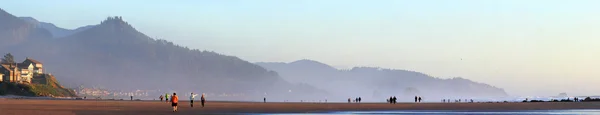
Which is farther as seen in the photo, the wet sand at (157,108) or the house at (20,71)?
the house at (20,71)

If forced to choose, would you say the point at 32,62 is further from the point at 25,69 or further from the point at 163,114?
the point at 163,114

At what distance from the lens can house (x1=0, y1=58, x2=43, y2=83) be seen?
539 ft

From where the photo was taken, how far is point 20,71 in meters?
177

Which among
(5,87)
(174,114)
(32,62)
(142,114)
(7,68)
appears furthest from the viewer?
(32,62)

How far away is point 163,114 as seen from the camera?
4638 cm

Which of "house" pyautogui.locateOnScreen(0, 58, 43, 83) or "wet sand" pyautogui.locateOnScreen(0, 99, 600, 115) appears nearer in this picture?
"wet sand" pyautogui.locateOnScreen(0, 99, 600, 115)

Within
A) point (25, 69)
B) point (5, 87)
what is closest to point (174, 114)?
point (5, 87)

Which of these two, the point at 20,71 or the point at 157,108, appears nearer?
the point at 157,108

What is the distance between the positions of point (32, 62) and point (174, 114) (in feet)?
519

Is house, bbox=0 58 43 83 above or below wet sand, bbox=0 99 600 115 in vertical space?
above

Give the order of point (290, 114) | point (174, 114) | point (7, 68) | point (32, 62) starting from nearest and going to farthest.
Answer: point (174, 114)
point (290, 114)
point (7, 68)
point (32, 62)

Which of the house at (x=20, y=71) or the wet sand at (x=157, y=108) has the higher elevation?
the house at (x=20, y=71)

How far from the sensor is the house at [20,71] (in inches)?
6471

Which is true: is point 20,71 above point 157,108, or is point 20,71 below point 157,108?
above
